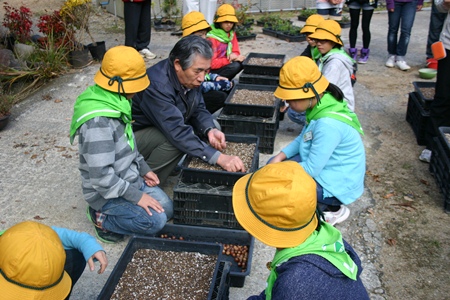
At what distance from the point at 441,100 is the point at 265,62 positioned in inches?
97.4

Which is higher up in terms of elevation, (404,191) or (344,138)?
(344,138)

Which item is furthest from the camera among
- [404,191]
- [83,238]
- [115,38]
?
[115,38]

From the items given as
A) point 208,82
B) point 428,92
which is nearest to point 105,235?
point 208,82

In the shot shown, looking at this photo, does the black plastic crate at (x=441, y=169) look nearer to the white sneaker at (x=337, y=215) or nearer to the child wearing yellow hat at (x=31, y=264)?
the white sneaker at (x=337, y=215)

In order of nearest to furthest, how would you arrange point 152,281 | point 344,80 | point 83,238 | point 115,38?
point 83,238 → point 152,281 → point 344,80 → point 115,38

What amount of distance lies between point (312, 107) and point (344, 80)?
1.28 m

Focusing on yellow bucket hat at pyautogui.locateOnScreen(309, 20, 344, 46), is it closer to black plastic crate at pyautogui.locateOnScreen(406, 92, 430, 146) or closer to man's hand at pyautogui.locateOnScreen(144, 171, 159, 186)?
black plastic crate at pyautogui.locateOnScreen(406, 92, 430, 146)

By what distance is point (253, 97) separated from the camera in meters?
5.10

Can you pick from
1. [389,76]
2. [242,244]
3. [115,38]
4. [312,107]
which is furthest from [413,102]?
[115,38]

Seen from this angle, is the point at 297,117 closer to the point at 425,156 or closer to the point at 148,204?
the point at 425,156

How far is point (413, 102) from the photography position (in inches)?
201

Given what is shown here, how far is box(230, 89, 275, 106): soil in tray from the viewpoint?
4934 mm

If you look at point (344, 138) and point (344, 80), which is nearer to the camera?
point (344, 138)

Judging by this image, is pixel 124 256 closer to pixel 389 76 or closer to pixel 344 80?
pixel 344 80
